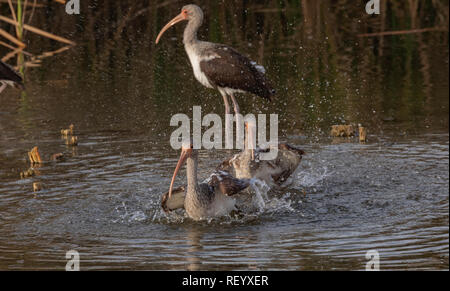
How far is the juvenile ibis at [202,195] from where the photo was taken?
775 cm

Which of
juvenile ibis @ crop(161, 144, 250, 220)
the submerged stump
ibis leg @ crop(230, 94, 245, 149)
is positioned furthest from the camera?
ibis leg @ crop(230, 94, 245, 149)

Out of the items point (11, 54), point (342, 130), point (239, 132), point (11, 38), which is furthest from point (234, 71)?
point (11, 54)

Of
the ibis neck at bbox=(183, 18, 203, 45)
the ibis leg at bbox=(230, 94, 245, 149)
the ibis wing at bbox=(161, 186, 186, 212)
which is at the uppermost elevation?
the ibis neck at bbox=(183, 18, 203, 45)

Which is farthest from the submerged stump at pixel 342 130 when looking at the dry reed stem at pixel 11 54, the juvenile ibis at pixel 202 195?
the dry reed stem at pixel 11 54

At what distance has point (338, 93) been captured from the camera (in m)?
13.0

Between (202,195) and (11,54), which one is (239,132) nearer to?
(202,195)

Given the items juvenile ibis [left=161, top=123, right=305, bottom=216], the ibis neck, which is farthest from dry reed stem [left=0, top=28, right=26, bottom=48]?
juvenile ibis [left=161, top=123, right=305, bottom=216]

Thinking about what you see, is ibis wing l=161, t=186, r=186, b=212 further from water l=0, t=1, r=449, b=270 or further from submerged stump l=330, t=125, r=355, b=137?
submerged stump l=330, t=125, r=355, b=137

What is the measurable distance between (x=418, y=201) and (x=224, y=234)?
196 centimetres

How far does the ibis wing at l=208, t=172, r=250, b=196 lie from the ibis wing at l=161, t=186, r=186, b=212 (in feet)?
0.96

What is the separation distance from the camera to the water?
22.4 ft

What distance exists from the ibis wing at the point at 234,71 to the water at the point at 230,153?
2.23 ft

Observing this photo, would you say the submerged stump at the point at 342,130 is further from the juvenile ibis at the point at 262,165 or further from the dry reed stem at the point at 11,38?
the dry reed stem at the point at 11,38

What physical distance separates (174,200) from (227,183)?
0.51 m
